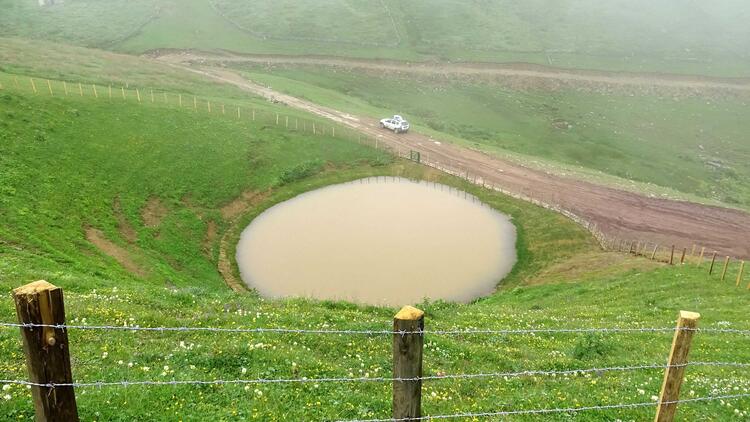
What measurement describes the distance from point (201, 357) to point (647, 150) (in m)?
88.7

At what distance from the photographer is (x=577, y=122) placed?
97.0m

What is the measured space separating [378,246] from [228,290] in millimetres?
15030

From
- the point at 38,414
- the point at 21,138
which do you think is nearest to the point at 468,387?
the point at 38,414

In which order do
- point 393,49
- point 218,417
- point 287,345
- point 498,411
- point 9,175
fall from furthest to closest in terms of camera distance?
point 393,49
point 9,175
point 287,345
point 498,411
point 218,417

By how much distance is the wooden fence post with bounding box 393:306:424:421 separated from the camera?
812 cm

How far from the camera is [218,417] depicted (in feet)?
38.5

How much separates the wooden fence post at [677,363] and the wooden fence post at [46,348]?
33.9 feet

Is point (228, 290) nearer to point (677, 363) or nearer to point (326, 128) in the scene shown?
point (677, 363)

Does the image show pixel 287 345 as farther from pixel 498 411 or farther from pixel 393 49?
pixel 393 49

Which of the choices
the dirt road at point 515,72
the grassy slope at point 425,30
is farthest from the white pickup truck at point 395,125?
the grassy slope at point 425,30

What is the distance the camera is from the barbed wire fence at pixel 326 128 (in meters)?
46.1

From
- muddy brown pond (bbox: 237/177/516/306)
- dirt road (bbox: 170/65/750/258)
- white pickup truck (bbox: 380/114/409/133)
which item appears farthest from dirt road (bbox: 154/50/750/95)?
muddy brown pond (bbox: 237/177/516/306)

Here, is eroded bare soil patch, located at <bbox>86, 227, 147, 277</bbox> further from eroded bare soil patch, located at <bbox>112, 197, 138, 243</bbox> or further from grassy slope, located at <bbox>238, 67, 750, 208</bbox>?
grassy slope, located at <bbox>238, 67, 750, 208</bbox>

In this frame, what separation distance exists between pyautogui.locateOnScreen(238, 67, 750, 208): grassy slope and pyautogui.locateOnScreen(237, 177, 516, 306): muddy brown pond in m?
24.0
